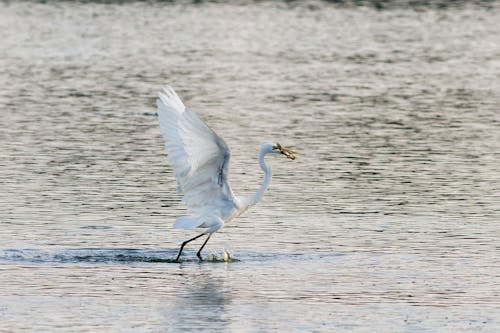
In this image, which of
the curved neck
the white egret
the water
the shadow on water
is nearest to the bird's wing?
the white egret

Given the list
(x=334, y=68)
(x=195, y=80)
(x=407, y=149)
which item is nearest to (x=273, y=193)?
(x=407, y=149)

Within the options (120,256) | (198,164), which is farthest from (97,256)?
(198,164)

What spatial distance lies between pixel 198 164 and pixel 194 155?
0.70 ft

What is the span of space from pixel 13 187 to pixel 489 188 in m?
8.15

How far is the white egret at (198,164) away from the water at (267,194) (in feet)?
1.93

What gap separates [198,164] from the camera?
18547mm

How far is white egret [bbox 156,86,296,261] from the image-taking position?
18.1 metres

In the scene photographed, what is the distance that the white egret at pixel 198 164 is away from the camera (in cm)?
1809

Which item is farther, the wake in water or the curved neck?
the curved neck

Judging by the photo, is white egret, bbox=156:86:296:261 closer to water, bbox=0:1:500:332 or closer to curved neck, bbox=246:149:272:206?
curved neck, bbox=246:149:272:206

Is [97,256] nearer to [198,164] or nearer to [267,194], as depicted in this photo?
[198,164]

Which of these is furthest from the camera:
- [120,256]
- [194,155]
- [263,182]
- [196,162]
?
[263,182]

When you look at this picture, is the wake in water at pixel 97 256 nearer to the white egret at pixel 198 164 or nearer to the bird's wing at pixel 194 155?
the white egret at pixel 198 164

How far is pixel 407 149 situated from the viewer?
29.1 meters
